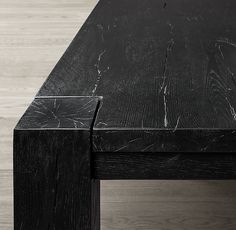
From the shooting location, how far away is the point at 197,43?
1.11 m

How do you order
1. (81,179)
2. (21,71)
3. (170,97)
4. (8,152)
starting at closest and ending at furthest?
(81,179) < (170,97) < (8,152) < (21,71)

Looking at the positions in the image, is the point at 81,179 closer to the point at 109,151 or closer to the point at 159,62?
the point at 109,151

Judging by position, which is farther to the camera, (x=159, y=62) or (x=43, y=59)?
(x=43, y=59)

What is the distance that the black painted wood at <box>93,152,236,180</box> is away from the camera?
68 centimetres

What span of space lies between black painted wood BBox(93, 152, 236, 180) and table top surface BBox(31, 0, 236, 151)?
2 cm

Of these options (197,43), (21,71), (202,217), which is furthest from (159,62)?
(21,71)

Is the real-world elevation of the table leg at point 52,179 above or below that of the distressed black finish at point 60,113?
below

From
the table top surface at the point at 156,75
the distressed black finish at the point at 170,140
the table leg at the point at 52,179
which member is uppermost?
the table top surface at the point at 156,75

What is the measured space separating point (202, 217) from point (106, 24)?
550mm

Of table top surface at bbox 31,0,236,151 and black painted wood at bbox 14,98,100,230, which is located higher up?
table top surface at bbox 31,0,236,151

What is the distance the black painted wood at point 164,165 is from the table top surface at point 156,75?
0.02m

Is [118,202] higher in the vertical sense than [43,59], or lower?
lower

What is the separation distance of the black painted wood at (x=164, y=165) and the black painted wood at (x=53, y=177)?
2 centimetres

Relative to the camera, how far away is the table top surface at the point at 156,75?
0.67 metres
